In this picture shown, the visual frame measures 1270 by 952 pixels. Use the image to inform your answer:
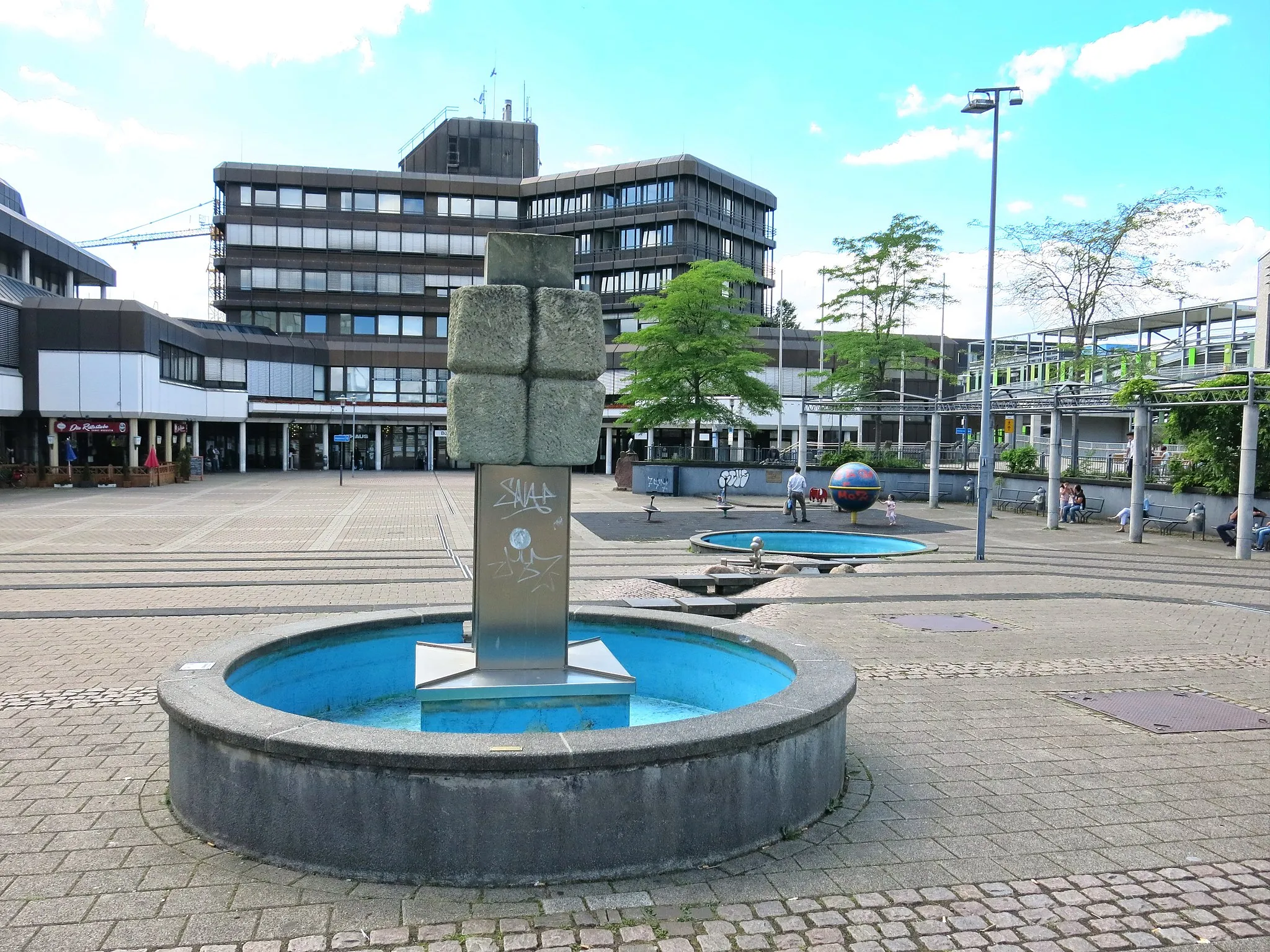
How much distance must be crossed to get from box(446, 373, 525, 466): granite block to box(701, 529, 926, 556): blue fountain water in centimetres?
1503

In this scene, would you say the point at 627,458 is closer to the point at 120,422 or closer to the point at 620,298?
the point at 120,422

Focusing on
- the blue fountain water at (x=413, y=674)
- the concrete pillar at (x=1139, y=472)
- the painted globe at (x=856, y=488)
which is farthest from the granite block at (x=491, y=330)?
the painted globe at (x=856, y=488)

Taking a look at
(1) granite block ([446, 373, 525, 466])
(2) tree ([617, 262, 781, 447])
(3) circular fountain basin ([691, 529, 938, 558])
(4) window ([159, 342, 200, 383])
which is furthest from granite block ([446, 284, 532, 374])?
(4) window ([159, 342, 200, 383])

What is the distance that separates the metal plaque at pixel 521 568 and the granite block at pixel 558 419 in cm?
13

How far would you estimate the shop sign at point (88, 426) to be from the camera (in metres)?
38.0

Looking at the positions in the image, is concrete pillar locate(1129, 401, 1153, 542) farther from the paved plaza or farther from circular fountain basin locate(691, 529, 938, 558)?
the paved plaza

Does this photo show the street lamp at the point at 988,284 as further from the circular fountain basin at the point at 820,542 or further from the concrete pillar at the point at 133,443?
the concrete pillar at the point at 133,443

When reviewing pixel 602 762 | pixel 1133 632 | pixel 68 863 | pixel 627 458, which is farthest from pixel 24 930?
pixel 627 458

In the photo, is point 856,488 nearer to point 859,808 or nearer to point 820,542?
point 820,542

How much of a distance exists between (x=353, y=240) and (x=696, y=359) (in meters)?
36.6

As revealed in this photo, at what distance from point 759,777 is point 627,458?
37.6 meters

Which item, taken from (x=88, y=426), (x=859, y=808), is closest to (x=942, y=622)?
(x=859, y=808)

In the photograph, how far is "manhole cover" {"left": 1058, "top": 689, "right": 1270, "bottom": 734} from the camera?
710 centimetres

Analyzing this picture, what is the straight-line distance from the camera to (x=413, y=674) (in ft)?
25.3
